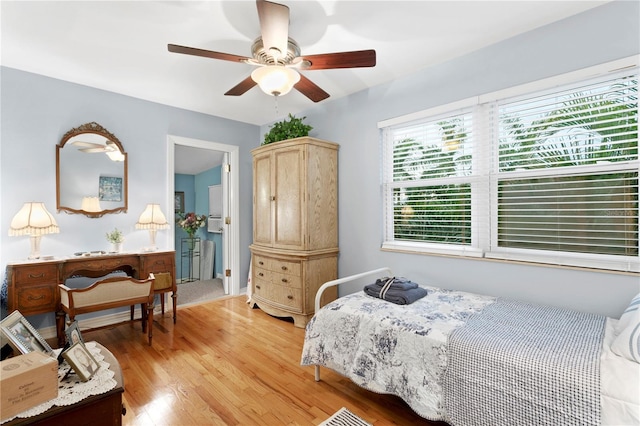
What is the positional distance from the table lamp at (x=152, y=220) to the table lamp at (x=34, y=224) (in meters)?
0.76

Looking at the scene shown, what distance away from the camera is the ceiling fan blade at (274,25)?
1.58 metres

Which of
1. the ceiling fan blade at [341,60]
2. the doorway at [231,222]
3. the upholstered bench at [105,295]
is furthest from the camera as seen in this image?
the doorway at [231,222]

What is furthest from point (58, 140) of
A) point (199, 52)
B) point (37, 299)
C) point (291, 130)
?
point (291, 130)

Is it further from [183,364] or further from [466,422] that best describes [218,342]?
[466,422]

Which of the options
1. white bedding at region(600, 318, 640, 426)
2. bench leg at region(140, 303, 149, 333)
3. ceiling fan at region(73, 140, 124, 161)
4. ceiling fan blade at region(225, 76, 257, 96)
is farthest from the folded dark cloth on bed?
ceiling fan at region(73, 140, 124, 161)

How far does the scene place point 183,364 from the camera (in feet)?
8.13

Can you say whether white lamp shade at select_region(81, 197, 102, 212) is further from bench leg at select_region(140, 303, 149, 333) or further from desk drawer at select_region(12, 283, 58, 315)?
bench leg at select_region(140, 303, 149, 333)

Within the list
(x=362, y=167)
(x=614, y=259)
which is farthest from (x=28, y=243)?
(x=614, y=259)

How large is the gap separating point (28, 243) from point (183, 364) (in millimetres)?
1969

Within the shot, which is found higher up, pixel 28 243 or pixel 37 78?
pixel 37 78

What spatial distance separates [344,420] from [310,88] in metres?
2.30

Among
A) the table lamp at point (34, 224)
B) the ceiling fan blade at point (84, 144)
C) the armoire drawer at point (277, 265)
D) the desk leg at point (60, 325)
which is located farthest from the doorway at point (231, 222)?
the desk leg at point (60, 325)

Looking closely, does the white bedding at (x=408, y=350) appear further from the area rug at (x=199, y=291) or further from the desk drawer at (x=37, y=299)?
the area rug at (x=199, y=291)

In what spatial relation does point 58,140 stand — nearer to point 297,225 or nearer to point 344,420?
point 297,225
